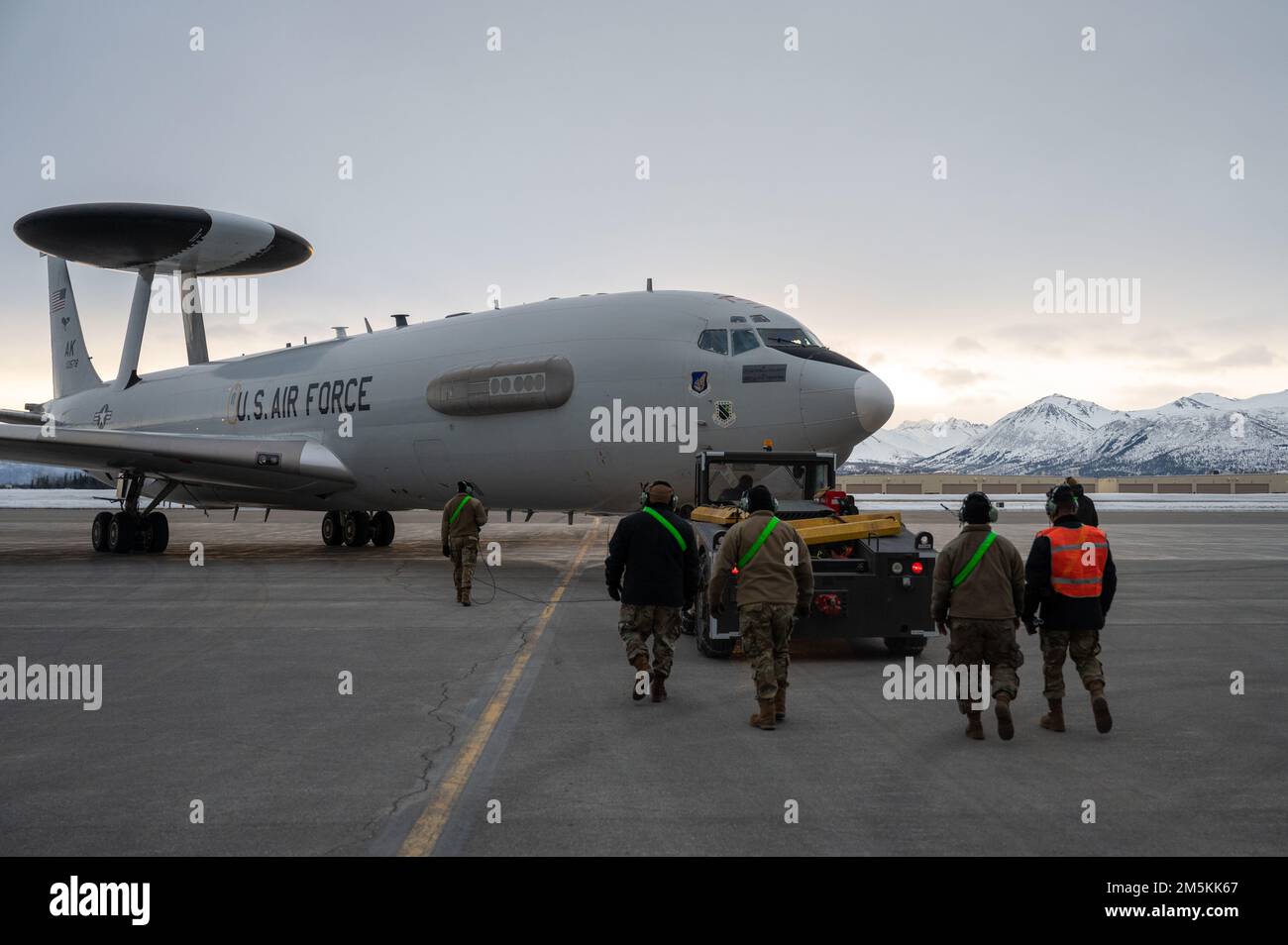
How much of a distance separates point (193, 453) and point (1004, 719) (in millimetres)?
21099

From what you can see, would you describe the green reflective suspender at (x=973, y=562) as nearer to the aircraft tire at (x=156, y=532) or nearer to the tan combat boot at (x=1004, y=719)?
the tan combat boot at (x=1004, y=719)

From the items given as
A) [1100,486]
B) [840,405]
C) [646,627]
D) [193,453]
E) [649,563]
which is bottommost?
[1100,486]

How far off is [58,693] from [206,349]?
3737 centimetres

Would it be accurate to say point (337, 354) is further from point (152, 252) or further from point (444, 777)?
point (444, 777)

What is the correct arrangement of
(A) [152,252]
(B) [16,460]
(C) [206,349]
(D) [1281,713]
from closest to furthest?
(D) [1281,713] < (B) [16,460] < (A) [152,252] < (C) [206,349]

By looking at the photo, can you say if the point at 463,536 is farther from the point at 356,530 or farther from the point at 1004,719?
the point at 356,530

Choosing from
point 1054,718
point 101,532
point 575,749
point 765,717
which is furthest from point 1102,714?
point 101,532

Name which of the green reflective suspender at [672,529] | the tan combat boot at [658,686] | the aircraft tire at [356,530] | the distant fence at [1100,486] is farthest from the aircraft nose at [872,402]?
the distant fence at [1100,486]

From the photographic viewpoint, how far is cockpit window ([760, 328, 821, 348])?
711 inches

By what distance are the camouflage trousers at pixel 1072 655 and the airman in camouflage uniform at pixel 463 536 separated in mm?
9241

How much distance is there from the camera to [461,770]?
21.9 ft

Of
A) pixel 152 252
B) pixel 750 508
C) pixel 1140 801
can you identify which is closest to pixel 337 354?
pixel 152 252
